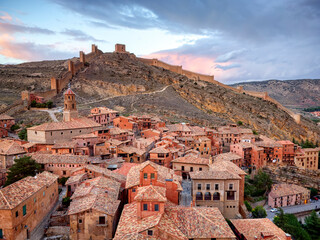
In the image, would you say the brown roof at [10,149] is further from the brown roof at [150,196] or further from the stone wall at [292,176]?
the stone wall at [292,176]

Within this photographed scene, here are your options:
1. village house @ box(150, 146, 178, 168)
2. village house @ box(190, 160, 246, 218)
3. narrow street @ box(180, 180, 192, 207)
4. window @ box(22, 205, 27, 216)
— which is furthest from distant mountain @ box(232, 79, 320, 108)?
window @ box(22, 205, 27, 216)

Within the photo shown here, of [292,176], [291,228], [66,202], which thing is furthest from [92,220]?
[292,176]

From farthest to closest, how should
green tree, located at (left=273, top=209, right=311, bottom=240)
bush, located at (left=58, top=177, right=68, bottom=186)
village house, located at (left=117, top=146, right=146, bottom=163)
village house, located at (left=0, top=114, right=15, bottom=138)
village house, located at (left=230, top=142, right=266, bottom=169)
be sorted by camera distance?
village house, located at (left=0, top=114, right=15, bottom=138) → village house, located at (left=230, top=142, right=266, bottom=169) → village house, located at (left=117, top=146, right=146, bottom=163) → green tree, located at (left=273, top=209, right=311, bottom=240) → bush, located at (left=58, top=177, right=68, bottom=186)

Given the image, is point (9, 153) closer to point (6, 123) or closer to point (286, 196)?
point (6, 123)

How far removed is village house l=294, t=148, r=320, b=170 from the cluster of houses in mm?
4764

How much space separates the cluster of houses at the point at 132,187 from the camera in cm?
1531

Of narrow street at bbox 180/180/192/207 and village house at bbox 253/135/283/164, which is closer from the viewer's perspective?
narrow street at bbox 180/180/192/207

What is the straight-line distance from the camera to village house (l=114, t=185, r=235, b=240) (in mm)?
13852

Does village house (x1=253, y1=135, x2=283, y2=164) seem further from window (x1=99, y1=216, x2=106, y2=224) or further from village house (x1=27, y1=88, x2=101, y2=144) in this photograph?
window (x1=99, y1=216, x2=106, y2=224)

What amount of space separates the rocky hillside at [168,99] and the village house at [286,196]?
81.7 ft

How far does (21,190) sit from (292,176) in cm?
4586

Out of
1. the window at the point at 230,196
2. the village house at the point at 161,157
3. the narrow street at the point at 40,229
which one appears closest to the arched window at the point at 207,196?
the window at the point at 230,196

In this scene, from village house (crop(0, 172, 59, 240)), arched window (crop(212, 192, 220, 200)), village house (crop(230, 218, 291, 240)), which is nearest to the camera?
village house (crop(0, 172, 59, 240))

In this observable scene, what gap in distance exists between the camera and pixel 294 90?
577ft
